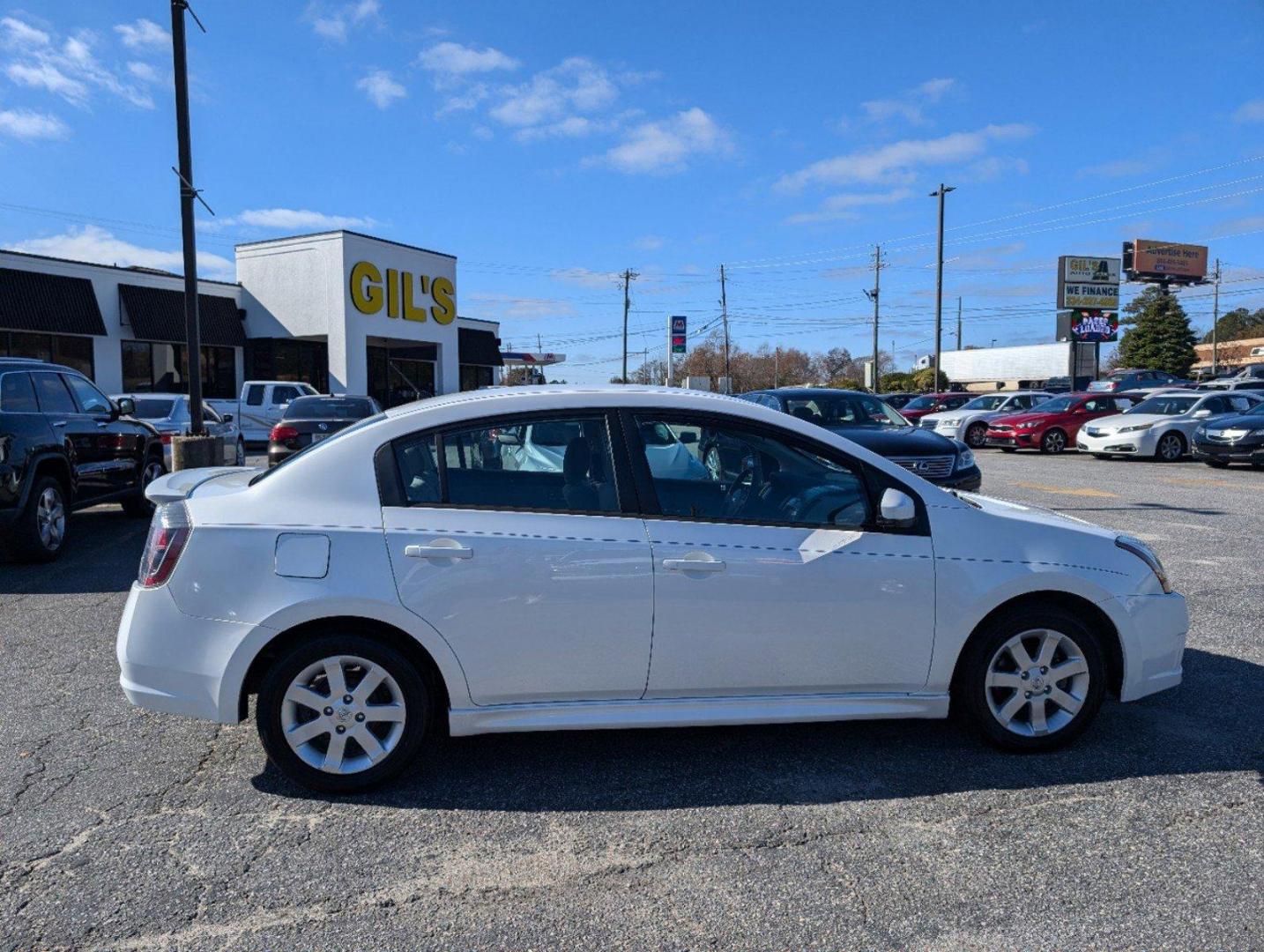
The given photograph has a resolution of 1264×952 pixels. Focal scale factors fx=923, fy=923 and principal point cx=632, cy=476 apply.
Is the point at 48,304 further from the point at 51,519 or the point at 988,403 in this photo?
the point at 988,403

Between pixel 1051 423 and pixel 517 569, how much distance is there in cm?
2275

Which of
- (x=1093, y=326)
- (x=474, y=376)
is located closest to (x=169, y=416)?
(x=474, y=376)

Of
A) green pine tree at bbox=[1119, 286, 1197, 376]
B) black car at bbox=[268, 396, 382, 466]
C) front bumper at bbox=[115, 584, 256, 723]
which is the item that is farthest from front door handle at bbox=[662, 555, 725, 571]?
green pine tree at bbox=[1119, 286, 1197, 376]

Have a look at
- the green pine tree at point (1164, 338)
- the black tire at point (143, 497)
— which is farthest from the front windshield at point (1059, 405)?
the green pine tree at point (1164, 338)

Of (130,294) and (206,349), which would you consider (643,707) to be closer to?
(130,294)

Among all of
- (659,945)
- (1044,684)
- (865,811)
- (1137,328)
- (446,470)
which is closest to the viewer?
(659,945)

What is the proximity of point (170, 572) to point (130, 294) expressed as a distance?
2812 centimetres

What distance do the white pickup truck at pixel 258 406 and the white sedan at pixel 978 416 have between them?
56.6 feet

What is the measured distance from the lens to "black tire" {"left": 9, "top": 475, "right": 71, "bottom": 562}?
7879 mm

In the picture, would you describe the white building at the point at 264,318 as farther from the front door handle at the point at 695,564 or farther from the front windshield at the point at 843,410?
the front door handle at the point at 695,564

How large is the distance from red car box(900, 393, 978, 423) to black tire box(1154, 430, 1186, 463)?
454 inches

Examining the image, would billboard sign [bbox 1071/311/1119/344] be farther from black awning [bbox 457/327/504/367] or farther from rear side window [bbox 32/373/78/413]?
rear side window [bbox 32/373/78/413]

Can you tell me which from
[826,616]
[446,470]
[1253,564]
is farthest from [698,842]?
[1253,564]

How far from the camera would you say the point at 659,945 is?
8.97ft
